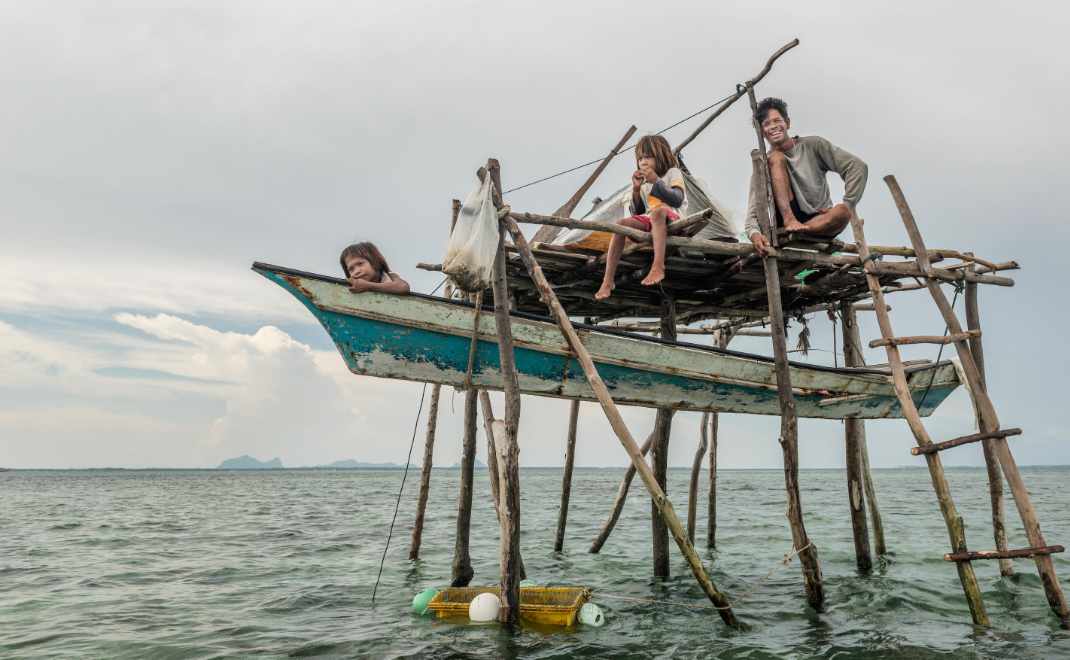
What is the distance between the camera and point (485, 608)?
700 cm

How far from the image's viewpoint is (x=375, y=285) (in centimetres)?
662

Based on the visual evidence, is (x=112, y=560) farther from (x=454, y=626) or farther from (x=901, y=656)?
(x=901, y=656)

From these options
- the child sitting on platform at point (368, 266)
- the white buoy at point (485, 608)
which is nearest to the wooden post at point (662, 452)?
the white buoy at point (485, 608)

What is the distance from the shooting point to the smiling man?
754cm

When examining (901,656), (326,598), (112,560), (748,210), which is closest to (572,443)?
(326,598)

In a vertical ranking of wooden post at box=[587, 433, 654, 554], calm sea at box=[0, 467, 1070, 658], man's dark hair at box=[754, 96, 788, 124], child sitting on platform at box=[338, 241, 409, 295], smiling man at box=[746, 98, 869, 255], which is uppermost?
man's dark hair at box=[754, 96, 788, 124]

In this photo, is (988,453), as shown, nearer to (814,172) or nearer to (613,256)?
(814,172)

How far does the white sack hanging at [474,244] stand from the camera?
619 cm

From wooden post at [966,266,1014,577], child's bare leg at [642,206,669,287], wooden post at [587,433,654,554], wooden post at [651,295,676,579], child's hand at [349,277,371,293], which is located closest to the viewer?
child's hand at [349,277,371,293]

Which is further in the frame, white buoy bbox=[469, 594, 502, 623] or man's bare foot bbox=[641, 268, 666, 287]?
man's bare foot bbox=[641, 268, 666, 287]

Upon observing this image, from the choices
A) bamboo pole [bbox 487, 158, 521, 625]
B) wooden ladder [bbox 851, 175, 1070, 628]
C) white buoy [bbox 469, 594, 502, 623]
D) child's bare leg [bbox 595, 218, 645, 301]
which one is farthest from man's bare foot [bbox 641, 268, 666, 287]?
white buoy [bbox 469, 594, 502, 623]

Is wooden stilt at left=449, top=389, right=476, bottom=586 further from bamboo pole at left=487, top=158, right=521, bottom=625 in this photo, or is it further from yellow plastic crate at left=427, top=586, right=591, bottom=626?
bamboo pole at left=487, top=158, right=521, bottom=625

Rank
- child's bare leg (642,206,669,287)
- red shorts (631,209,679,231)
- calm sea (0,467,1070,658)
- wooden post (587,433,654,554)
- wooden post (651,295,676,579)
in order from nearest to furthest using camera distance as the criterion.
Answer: calm sea (0,467,1070,658) < child's bare leg (642,206,669,287) < red shorts (631,209,679,231) < wooden post (651,295,676,579) < wooden post (587,433,654,554)

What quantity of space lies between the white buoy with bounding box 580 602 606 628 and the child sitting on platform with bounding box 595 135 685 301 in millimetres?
3321
